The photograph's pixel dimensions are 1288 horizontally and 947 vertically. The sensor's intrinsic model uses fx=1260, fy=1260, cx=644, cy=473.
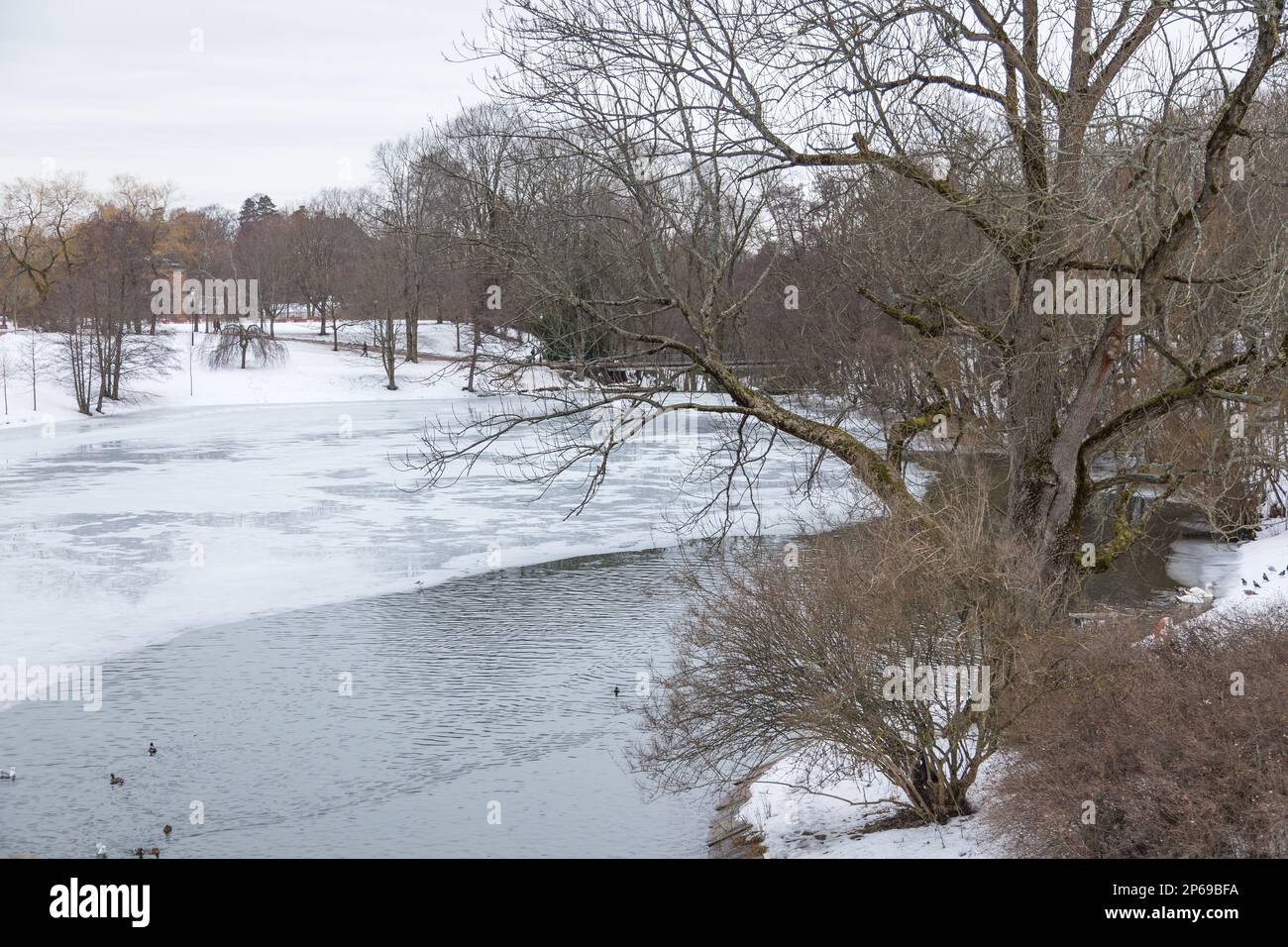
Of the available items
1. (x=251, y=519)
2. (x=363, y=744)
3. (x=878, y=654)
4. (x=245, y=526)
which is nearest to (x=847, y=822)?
(x=878, y=654)

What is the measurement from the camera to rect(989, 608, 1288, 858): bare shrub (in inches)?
320

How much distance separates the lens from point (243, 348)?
68.7 m

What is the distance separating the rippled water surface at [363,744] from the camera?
12312 mm

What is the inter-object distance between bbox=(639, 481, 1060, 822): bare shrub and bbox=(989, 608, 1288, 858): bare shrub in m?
0.62

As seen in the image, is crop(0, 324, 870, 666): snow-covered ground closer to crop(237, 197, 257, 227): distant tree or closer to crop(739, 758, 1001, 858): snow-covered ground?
crop(739, 758, 1001, 858): snow-covered ground

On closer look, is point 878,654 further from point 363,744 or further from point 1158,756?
point 363,744

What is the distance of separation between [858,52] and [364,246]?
71.6 metres

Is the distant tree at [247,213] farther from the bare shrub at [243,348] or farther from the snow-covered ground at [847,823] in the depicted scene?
the snow-covered ground at [847,823]

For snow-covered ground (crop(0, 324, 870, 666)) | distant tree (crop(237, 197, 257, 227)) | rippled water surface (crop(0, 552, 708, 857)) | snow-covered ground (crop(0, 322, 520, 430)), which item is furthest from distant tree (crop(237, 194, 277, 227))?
rippled water surface (crop(0, 552, 708, 857))

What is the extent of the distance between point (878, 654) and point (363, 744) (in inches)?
272

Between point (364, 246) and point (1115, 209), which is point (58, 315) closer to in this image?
point (364, 246)

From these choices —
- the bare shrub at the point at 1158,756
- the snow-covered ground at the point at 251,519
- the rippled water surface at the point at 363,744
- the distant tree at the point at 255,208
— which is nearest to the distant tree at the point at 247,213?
the distant tree at the point at 255,208

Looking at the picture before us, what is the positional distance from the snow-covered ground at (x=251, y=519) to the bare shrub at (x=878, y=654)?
1.69m
